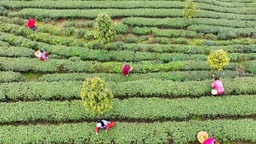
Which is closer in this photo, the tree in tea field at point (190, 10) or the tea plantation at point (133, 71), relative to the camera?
the tea plantation at point (133, 71)

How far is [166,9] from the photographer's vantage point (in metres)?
24.2

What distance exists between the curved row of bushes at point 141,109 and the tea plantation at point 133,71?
6 cm

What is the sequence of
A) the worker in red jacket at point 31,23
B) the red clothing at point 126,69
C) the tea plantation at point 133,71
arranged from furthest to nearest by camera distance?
the worker in red jacket at point 31,23, the red clothing at point 126,69, the tea plantation at point 133,71

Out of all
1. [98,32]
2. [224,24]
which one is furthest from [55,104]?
[224,24]

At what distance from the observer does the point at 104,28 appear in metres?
19.0

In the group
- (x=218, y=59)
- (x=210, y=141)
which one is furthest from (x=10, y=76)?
(x=218, y=59)

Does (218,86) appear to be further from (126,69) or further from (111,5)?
→ (111,5)

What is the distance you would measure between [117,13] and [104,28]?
16.6 feet

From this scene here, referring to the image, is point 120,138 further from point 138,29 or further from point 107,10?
point 107,10

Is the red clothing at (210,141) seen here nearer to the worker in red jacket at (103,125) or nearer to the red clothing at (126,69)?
the worker in red jacket at (103,125)

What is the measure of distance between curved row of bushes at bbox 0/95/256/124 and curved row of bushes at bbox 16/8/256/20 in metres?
9.23

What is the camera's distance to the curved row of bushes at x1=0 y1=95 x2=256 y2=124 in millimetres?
15922

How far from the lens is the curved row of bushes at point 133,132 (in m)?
14.9

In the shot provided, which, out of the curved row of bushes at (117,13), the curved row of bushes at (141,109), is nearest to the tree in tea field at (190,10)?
the curved row of bushes at (117,13)
